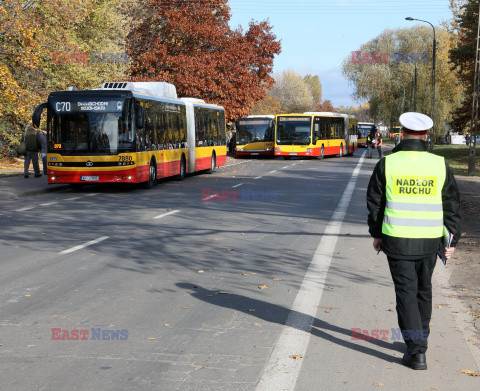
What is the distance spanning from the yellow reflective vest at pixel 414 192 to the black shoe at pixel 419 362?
85 cm

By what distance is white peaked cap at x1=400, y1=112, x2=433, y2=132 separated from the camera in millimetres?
5469

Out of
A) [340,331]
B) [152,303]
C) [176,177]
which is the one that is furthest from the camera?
[176,177]

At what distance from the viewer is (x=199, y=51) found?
153ft

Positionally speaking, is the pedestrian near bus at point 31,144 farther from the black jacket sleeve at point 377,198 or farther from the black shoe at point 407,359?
the black shoe at point 407,359

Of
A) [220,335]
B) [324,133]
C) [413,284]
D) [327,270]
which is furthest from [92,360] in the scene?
[324,133]

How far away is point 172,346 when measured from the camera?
19.3 feet

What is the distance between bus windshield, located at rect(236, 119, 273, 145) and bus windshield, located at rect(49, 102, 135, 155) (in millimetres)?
26379

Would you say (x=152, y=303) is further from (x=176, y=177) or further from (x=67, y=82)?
(x=67, y=82)

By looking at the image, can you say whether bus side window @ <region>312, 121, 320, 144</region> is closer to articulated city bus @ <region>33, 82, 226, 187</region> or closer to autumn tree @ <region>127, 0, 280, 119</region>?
autumn tree @ <region>127, 0, 280, 119</region>

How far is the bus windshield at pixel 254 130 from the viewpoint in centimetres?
4775

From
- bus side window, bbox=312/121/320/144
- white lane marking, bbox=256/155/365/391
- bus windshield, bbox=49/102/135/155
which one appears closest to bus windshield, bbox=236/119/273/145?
bus side window, bbox=312/121/320/144

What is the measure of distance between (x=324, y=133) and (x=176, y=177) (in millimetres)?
20473

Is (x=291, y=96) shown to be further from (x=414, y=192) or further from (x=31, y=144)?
(x=414, y=192)

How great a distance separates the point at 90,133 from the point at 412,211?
1724 centimetres
